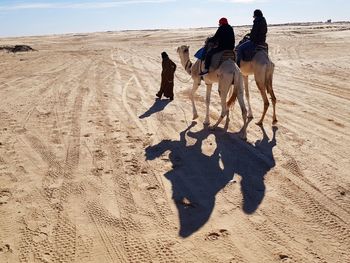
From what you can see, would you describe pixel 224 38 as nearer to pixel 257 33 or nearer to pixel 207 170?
pixel 257 33

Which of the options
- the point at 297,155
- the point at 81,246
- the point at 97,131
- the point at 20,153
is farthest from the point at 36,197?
the point at 297,155

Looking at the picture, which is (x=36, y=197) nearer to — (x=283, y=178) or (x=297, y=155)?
(x=283, y=178)

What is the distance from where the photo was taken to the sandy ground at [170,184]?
527cm

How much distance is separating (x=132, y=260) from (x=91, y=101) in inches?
373

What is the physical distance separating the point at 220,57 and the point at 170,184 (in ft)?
12.9

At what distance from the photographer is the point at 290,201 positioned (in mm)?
6441

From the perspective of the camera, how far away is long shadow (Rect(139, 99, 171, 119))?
11.9m

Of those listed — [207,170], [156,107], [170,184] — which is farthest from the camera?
[156,107]

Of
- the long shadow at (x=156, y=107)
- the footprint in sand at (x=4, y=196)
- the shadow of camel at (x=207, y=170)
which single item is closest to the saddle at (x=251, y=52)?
the shadow of camel at (x=207, y=170)

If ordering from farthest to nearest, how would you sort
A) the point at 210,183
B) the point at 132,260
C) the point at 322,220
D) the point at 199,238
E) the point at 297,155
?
the point at 297,155 < the point at 210,183 < the point at 322,220 < the point at 199,238 < the point at 132,260

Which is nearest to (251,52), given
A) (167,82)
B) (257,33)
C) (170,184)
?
(257,33)

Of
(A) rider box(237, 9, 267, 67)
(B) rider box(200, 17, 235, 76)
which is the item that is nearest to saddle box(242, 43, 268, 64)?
(A) rider box(237, 9, 267, 67)

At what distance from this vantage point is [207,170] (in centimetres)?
777

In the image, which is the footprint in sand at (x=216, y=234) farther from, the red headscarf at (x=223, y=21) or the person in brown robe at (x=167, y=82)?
the person in brown robe at (x=167, y=82)
